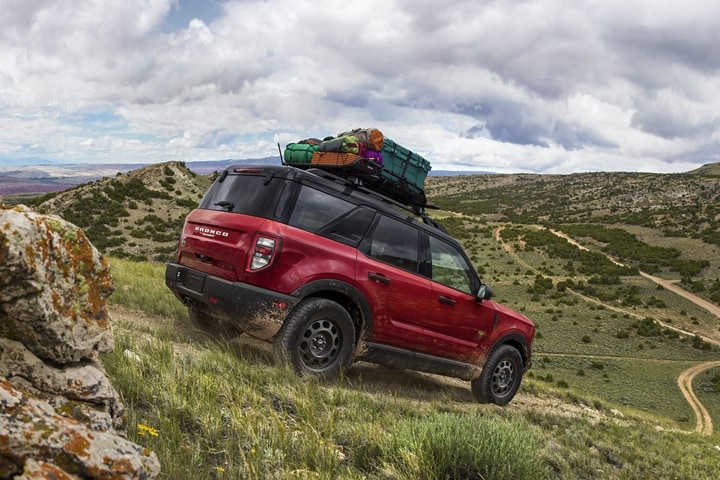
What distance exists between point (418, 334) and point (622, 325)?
29398mm

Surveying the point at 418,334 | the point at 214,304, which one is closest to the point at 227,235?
the point at 214,304

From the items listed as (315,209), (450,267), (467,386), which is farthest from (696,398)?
(315,209)

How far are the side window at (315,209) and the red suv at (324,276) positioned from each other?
0.01 meters

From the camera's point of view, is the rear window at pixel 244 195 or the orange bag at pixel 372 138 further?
the orange bag at pixel 372 138

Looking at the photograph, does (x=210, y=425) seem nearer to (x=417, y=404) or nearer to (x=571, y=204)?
(x=417, y=404)

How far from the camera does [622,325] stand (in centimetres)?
3058

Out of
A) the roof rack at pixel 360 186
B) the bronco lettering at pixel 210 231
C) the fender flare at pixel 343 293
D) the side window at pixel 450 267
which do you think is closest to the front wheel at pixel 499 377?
the side window at pixel 450 267

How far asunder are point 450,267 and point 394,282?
42.5 inches

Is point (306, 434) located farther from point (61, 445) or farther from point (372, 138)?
point (372, 138)

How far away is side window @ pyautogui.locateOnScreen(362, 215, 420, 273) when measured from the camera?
216 inches

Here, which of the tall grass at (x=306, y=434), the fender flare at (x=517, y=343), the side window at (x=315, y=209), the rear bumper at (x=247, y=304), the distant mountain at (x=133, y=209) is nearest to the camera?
the tall grass at (x=306, y=434)

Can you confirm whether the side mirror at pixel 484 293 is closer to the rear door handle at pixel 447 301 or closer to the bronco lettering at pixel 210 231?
the rear door handle at pixel 447 301

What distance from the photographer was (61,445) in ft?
6.14

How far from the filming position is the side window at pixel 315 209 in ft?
16.6
